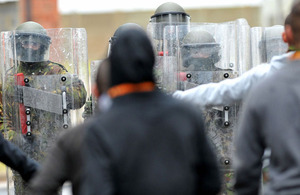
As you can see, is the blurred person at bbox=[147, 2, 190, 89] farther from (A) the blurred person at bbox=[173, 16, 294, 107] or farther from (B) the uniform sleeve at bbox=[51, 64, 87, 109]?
(A) the blurred person at bbox=[173, 16, 294, 107]

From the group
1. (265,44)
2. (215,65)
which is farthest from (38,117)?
(265,44)

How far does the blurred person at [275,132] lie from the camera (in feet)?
11.1

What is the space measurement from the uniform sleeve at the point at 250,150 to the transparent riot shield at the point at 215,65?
283cm

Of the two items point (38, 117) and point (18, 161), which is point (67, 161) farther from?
point (38, 117)

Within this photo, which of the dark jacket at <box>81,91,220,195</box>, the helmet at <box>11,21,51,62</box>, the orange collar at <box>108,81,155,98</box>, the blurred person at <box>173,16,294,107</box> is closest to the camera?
the dark jacket at <box>81,91,220,195</box>

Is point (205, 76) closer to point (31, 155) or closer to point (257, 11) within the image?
point (31, 155)

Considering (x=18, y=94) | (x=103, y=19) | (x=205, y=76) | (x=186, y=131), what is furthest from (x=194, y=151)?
(x=103, y=19)

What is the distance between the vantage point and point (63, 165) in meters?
3.54

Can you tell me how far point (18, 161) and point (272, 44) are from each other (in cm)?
305

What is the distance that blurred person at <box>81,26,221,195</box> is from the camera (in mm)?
3168

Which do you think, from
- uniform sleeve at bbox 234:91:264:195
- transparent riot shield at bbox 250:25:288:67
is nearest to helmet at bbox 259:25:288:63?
transparent riot shield at bbox 250:25:288:67

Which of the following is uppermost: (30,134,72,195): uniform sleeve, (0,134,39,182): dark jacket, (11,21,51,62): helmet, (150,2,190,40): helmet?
(150,2,190,40): helmet

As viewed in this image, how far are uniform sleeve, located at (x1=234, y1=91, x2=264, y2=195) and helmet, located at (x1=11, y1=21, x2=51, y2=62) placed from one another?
365cm

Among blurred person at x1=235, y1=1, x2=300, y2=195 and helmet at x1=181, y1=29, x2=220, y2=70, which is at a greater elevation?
helmet at x1=181, y1=29, x2=220, y2=70
